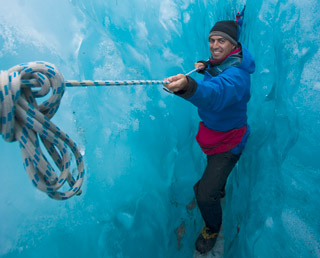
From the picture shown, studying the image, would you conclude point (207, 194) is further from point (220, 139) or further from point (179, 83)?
point (179, 83)

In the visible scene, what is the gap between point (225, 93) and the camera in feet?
2.72

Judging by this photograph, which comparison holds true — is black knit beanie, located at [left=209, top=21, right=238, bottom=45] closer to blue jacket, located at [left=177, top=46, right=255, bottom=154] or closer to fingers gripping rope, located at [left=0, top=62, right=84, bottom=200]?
blue jacket, located at [left=177, top=46, right=255, bottom=154]

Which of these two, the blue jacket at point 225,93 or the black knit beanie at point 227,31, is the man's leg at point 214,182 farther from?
the black knit beanie at point 227,31

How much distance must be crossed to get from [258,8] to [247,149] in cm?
95

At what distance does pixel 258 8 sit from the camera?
1487mm

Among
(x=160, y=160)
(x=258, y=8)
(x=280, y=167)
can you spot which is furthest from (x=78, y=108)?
(x=258, y=8)

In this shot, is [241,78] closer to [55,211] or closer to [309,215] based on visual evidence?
[309,215]

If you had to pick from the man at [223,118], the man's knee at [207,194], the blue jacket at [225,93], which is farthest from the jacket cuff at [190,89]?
the man's knee at [207,194]

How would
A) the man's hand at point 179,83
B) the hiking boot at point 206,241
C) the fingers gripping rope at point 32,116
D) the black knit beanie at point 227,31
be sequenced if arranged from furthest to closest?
the hiking boot at point 206,241 < the black knit beanie at point 227,31 < the man's hand at point 179,83 < the fingers gripping rope at point 32,116

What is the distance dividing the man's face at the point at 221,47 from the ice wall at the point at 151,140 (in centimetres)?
30

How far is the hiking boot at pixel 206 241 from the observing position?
1374mm

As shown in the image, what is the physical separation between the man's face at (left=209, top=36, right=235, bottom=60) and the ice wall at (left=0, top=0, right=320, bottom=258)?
305mm

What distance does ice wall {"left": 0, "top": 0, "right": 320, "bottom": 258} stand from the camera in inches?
37.2

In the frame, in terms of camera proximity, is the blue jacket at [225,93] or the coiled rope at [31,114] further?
the blue jacket at [225,93]
